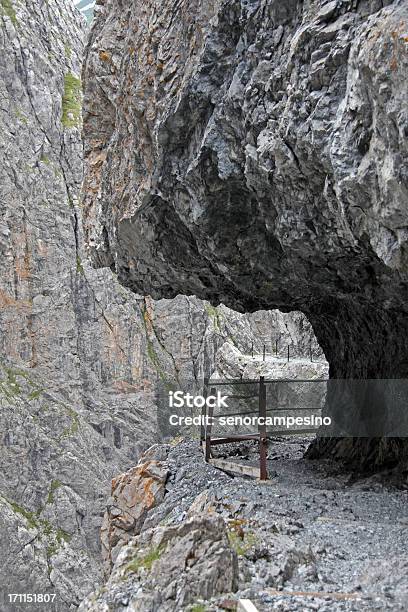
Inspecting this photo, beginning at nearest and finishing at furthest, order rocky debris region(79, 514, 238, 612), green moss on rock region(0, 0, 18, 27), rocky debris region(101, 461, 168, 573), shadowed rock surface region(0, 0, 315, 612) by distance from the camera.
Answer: rocky debris region(79, 514, 238, 612), rocky debris region(101, 461, 168, 573), shadowed rock surface region(0, 0, 315, 612), green moss on rock region(0, 0, 18, 27)

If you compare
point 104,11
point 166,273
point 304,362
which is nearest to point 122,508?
point 166,273

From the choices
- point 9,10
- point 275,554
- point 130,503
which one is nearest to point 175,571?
point 275,554

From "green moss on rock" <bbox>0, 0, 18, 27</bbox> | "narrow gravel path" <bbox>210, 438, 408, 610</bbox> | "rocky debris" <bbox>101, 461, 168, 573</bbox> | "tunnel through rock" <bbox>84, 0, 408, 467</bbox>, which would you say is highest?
"green moss on rock" <bbox>0, 0, 18, 27</bbox>

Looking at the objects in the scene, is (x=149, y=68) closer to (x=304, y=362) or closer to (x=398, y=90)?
(x=398, y=90)

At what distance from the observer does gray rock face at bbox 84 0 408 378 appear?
7.32 m

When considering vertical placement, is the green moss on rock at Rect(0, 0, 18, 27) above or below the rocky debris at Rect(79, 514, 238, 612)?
above

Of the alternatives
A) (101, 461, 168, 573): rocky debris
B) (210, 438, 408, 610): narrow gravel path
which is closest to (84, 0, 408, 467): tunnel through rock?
(210, 438, 408, 610): narrow gravel path

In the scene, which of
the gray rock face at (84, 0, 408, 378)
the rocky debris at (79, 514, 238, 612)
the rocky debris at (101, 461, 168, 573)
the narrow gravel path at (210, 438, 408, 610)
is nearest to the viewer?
the narrow gravel path at (210, 438, 408, 610)

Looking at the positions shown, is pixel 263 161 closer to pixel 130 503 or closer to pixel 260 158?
pixel 260 158

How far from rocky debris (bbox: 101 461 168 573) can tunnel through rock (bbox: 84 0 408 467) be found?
5.25 m

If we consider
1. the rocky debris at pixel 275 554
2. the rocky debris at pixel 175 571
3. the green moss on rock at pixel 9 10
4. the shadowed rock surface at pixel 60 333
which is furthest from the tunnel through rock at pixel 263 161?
the green moss on rock at pixel 9 10

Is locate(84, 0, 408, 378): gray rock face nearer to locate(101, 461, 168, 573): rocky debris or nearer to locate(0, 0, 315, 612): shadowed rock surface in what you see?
locate(101, 461, 168, 573): rocky debris

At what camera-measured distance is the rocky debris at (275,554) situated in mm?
6133

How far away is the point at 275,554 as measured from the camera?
7.35m
